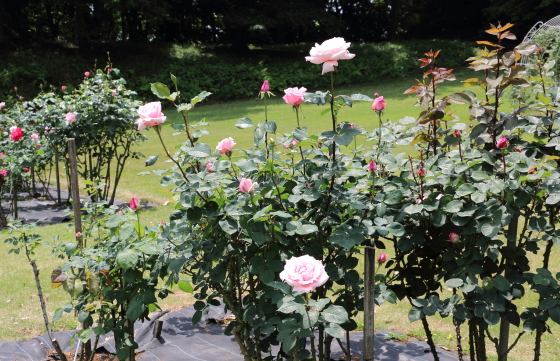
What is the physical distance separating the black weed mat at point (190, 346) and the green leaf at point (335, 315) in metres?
1.53

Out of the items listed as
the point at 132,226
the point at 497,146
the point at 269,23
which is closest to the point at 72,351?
the point at 132,226

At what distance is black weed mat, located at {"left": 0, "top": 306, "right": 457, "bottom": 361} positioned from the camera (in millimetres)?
2842

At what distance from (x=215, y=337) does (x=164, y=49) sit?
61.1ft

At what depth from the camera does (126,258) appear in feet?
5.27

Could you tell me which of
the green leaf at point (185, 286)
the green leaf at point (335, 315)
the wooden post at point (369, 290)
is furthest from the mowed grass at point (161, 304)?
the green leaf at point (335, 315)

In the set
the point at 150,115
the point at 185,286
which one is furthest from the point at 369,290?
the point at 150,115

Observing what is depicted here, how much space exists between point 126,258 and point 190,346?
1.60 meters

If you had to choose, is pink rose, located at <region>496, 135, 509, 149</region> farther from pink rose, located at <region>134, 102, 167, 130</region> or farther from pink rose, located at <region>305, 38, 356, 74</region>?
pink rose, located at <region>134, 102, 167, 130</region>

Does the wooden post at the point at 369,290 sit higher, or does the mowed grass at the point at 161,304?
the wooden post at the point at 369,290

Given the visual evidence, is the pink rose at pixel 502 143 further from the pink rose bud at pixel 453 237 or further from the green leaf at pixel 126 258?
the green leaf at pixel 126 258

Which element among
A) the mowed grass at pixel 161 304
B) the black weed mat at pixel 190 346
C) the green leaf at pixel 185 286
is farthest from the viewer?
the mowed grass at pixel 161 304

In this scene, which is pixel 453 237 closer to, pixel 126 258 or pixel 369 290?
pixel 369 290

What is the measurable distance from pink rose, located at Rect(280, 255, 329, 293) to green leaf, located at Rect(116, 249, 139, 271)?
60cm

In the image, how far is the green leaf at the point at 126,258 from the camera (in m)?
1.60
